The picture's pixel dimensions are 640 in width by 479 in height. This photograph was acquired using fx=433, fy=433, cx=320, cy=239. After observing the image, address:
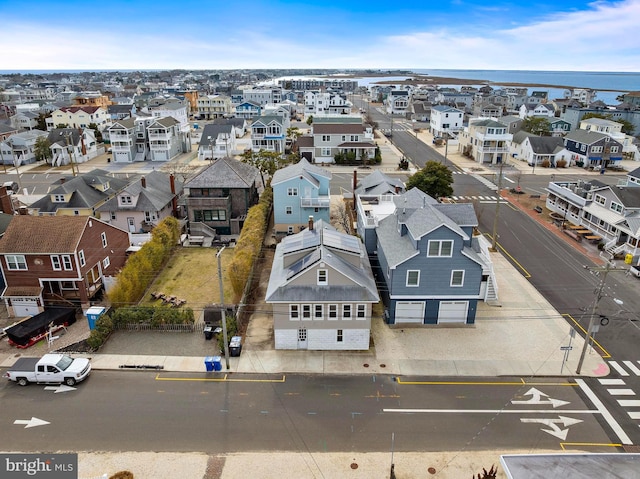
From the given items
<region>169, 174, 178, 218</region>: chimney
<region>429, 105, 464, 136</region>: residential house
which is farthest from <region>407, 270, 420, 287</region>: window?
<region>429, 105, 464, 136</region>: residential house

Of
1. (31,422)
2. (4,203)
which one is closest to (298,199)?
(4,203)

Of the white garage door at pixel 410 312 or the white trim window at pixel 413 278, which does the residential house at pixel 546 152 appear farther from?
the white trim window at pixel 413 278

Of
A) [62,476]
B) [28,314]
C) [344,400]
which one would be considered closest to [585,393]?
[344,400]

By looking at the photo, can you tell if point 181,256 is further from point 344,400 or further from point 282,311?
point 344,400

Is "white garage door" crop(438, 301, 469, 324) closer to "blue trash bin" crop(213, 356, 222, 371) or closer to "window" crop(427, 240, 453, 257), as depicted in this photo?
"window" crop(427, 240, 453, 257)

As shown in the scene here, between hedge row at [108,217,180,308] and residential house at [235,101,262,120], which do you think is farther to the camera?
residential house at [235,101,262,120]
